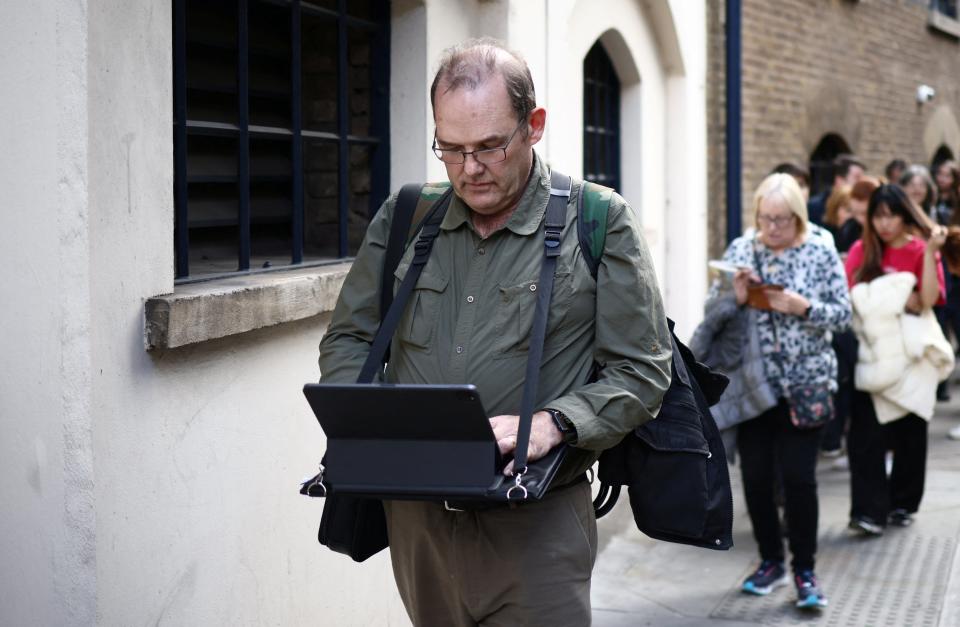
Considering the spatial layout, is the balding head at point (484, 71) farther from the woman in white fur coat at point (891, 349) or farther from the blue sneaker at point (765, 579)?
the woman in white fur coat at point (891, 349)

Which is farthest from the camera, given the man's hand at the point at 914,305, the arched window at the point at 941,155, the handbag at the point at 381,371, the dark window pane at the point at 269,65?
the arched window at the point at 941,155

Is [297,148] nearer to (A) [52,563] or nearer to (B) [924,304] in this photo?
(A) [52,563]

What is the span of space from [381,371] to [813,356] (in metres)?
3.12

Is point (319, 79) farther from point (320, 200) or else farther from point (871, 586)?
point (871, 586)

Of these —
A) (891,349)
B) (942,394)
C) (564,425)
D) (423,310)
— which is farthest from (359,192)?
(942,394)

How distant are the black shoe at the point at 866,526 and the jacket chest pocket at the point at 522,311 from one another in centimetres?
444

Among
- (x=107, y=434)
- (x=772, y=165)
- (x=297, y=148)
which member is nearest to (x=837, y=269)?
(x=297, y=148)

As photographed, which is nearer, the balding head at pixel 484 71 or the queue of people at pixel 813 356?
the balding head at pixel 484 71

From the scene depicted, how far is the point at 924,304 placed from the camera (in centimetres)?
672

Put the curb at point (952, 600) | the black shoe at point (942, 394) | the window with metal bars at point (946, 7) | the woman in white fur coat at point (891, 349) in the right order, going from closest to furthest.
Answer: the curb at point (952, 600) < the woman in white fur coat at point (891, 349) < the black shoe at point (942, 394) < the window with metal bars at point (946, 7)

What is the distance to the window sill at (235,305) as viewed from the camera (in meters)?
3.26

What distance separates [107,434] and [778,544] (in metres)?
3.59

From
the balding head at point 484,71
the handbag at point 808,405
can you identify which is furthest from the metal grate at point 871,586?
the balding head at point 484,71

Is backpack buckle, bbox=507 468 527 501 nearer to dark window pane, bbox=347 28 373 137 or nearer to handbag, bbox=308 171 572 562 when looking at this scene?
handbag, bbox=308 171 572 562
